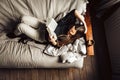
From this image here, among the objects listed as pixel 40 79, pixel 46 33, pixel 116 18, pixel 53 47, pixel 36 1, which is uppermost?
pixel 36 1

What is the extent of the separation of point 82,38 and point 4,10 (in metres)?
0.96

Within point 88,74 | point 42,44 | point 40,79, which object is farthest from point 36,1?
point 88,74

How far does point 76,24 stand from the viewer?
199cm

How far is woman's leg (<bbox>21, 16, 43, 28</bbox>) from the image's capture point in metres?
2.07

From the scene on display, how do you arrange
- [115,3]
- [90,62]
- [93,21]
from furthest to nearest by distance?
1. [93,21]
2. [90,62]
3. [115,3]

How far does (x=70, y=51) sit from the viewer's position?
205 cm

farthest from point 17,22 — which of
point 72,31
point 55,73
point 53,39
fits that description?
point 55,73

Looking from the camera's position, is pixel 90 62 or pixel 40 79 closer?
pixel 40 79

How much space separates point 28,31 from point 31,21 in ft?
0.43

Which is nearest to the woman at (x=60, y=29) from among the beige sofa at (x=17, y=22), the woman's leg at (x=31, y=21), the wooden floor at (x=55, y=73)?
the woman's leg at (x=31, y=21)

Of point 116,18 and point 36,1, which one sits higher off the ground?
point 36,1

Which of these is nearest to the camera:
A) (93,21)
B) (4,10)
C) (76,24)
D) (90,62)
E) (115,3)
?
(76,24)

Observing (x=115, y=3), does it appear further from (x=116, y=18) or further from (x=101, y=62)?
(x=101, y=62)

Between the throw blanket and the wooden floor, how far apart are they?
0.45 metres
